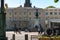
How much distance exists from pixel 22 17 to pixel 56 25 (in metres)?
61.6

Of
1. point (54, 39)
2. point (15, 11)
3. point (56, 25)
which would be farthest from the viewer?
point (15, 11)

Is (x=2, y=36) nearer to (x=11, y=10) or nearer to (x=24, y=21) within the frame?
(x=24, y=21)

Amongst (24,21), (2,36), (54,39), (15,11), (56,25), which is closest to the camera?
(2,36)

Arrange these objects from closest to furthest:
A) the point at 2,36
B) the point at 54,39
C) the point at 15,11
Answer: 1. the point at 2,36
2. the point at 54,39
3. the point at 15,11

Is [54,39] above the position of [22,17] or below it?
above

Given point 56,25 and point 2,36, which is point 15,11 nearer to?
point 56,25

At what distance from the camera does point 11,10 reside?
97500 millimetres

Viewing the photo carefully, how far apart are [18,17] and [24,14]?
2863 mm

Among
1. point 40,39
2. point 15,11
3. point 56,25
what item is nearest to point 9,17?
point 15,11

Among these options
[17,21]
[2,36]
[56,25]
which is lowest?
[17,21]

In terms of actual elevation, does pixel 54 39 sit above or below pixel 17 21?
above

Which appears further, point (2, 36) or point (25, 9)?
point (25, 9)

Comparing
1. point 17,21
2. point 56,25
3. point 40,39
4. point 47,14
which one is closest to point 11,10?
point 17,21

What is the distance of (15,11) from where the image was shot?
3784 inches
